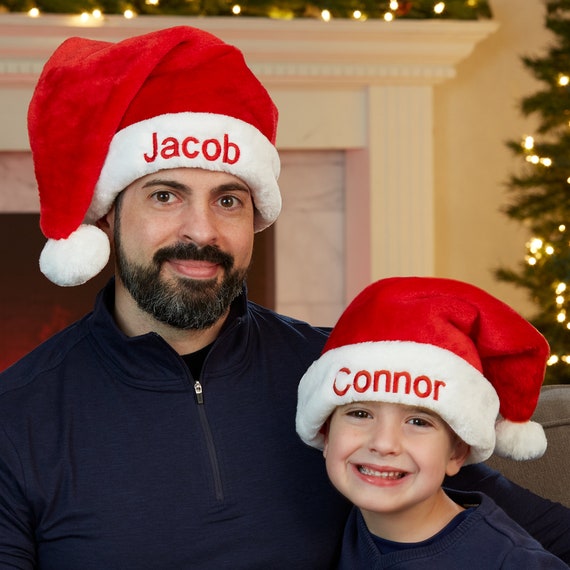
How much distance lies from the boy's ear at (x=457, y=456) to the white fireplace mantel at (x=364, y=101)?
2345 millimetres

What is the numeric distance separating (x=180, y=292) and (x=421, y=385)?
0.46m

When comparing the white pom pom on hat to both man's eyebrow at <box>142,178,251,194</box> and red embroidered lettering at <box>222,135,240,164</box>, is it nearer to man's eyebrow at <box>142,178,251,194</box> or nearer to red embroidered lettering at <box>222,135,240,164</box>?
man's eyebrow at <box>142,178,251,194</box>

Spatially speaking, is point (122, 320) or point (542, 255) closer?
point (122, 320)

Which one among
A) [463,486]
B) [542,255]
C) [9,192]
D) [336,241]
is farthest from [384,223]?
[463,486]

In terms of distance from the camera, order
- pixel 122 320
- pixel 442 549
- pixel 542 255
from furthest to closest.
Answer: pixel 542 255 < pixel 122 320 < pixel 442 549

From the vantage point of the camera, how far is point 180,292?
173 centimetres

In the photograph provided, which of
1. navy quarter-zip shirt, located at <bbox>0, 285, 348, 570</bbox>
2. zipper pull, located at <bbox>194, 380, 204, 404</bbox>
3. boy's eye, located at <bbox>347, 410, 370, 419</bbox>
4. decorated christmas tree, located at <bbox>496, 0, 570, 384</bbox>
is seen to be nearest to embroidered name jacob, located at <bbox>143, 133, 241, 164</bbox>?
navy quarter-zip shirt, located at <bbox>0, 285, 348, 570</bbox>

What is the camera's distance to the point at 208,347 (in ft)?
5.89

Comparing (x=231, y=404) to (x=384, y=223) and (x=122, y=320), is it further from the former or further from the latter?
(x=384, y=223)

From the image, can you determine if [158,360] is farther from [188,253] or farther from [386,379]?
[386,379]

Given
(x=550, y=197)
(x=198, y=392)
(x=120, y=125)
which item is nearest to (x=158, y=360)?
(x=198, y=392)

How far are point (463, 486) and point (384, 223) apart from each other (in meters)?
2.26

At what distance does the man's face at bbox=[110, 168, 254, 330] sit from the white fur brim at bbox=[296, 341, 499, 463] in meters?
0.28

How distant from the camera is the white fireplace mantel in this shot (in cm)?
369
